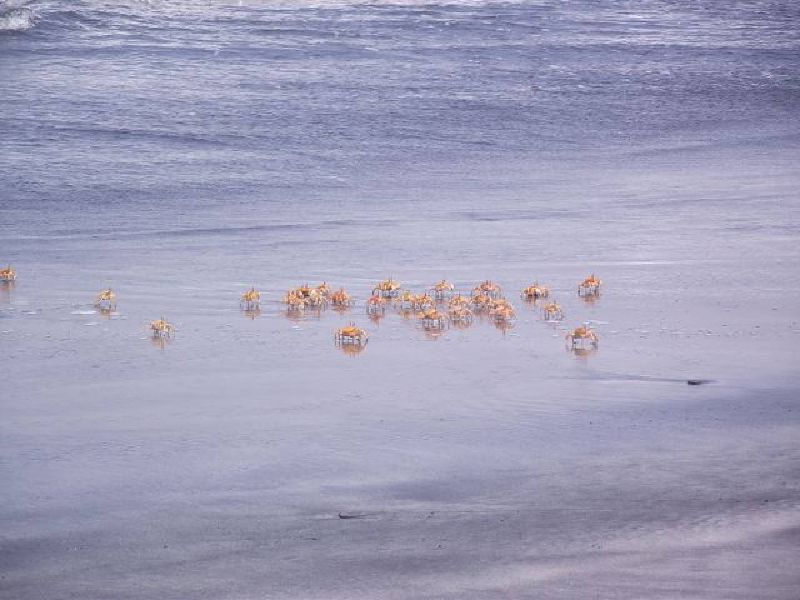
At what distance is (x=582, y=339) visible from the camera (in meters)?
12.4

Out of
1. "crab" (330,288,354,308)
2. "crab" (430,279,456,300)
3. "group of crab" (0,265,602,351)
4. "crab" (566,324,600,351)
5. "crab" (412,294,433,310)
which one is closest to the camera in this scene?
"crab" (566,324,600,351)

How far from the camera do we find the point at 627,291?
14.6 m

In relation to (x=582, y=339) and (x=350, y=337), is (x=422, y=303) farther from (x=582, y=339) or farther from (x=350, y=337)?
(x=582, y=339)

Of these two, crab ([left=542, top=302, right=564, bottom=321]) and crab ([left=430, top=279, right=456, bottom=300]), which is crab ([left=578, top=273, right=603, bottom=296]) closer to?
crab ([left=542, top=302, right=564, bottom=321])

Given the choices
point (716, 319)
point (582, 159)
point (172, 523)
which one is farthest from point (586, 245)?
point (172, 523)

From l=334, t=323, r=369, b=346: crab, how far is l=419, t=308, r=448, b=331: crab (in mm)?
718

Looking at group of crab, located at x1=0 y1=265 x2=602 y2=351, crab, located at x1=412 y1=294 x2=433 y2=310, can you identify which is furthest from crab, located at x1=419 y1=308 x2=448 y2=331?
crab, located at x1=412 y1=294 x2=433 y2=310

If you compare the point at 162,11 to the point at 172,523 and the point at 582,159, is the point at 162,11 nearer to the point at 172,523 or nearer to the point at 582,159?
the point at 582,159

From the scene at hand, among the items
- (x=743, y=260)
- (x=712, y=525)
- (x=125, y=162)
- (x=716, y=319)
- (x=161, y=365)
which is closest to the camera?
A: (x=712, y=525)

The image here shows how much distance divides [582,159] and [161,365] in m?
13.6

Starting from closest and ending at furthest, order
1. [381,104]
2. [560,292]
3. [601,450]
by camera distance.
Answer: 1. [601,450]
2. [560,292]
3. [381,104]

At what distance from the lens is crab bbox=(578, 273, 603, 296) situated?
14383 mm

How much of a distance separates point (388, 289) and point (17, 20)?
19.3 m

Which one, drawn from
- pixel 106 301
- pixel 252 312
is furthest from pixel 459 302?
pixel 106 301
